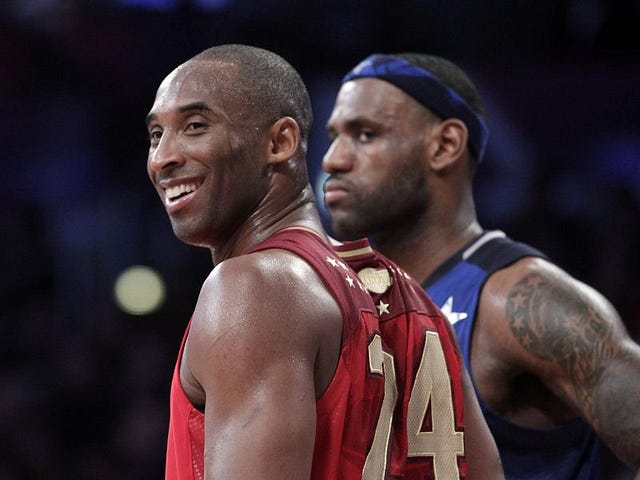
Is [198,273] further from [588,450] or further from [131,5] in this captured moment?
[588,450]

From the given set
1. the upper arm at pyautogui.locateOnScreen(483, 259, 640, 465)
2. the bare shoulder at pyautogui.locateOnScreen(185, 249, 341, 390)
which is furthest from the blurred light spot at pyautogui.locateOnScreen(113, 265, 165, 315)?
the bare shoulder at pyautogui.locateOnScreen(185, 249, 341, 390)

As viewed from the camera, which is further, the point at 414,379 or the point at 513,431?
the point at 513,431

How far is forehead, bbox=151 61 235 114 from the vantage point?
1894mm

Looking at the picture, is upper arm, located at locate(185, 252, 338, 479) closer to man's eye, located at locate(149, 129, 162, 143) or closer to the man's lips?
the man's lips

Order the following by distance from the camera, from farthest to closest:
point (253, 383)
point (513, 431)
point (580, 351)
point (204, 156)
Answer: point (513, 431) → point (580, 351) → point (204, 156) → point (253, 383)

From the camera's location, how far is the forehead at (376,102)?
3367mm

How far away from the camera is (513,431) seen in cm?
281

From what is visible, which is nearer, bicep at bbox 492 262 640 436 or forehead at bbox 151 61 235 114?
forehead at bbox 151 61 235 114

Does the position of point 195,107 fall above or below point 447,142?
above

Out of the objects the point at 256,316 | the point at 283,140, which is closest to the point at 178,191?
the point at 283,140

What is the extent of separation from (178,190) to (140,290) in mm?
4694

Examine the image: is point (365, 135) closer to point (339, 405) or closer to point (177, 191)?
point (177, 191)

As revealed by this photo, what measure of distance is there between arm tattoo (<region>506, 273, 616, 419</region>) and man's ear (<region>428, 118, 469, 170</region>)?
70cm

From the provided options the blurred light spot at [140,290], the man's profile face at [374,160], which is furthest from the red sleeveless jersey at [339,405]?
the blurred light spot at [140,290]
